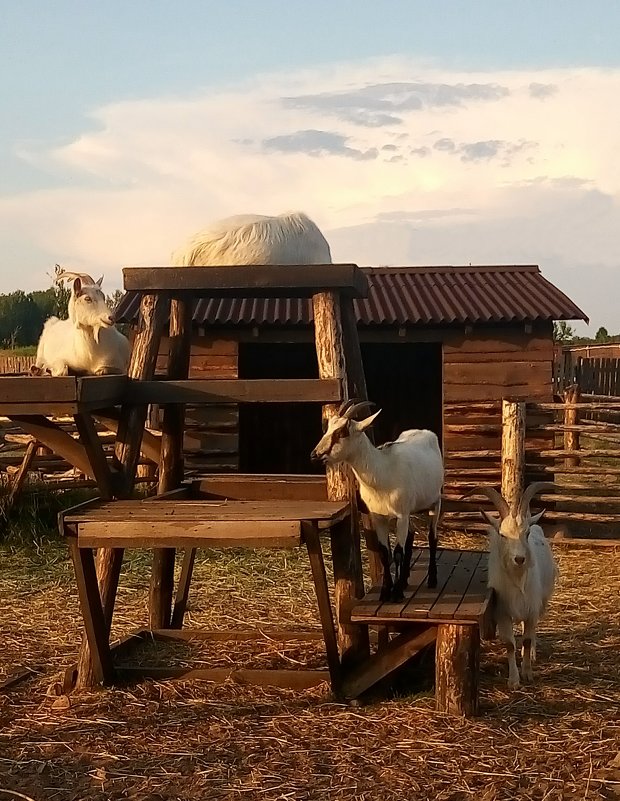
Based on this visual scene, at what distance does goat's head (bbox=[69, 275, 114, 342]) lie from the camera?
261 inches

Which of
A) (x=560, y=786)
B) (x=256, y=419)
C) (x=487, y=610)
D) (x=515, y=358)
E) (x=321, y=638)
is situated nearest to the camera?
(x=560, y=786)

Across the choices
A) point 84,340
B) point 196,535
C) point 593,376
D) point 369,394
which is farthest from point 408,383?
point 196,535

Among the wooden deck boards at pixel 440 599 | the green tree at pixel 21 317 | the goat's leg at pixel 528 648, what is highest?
the green tree at pixel 21 317

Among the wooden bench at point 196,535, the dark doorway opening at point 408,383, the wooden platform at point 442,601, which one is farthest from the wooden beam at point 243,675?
the dark doorway opening at point 408,383

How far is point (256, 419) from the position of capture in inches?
699

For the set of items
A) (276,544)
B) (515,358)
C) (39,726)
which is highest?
(515,358)

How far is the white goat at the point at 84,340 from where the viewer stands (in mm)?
6641

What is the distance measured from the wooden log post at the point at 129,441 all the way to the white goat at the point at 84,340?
0.54ft

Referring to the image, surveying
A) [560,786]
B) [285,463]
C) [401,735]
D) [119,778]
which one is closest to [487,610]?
[401,735]

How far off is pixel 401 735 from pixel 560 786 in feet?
3.36

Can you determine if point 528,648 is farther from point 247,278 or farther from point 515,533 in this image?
point 247,278

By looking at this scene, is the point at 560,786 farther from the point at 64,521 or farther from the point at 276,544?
the point at 64,521

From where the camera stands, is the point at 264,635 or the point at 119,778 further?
the point at 264,635

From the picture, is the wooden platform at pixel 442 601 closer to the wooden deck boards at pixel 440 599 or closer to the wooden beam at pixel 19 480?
the wooden deck boards at pixel 440 599
